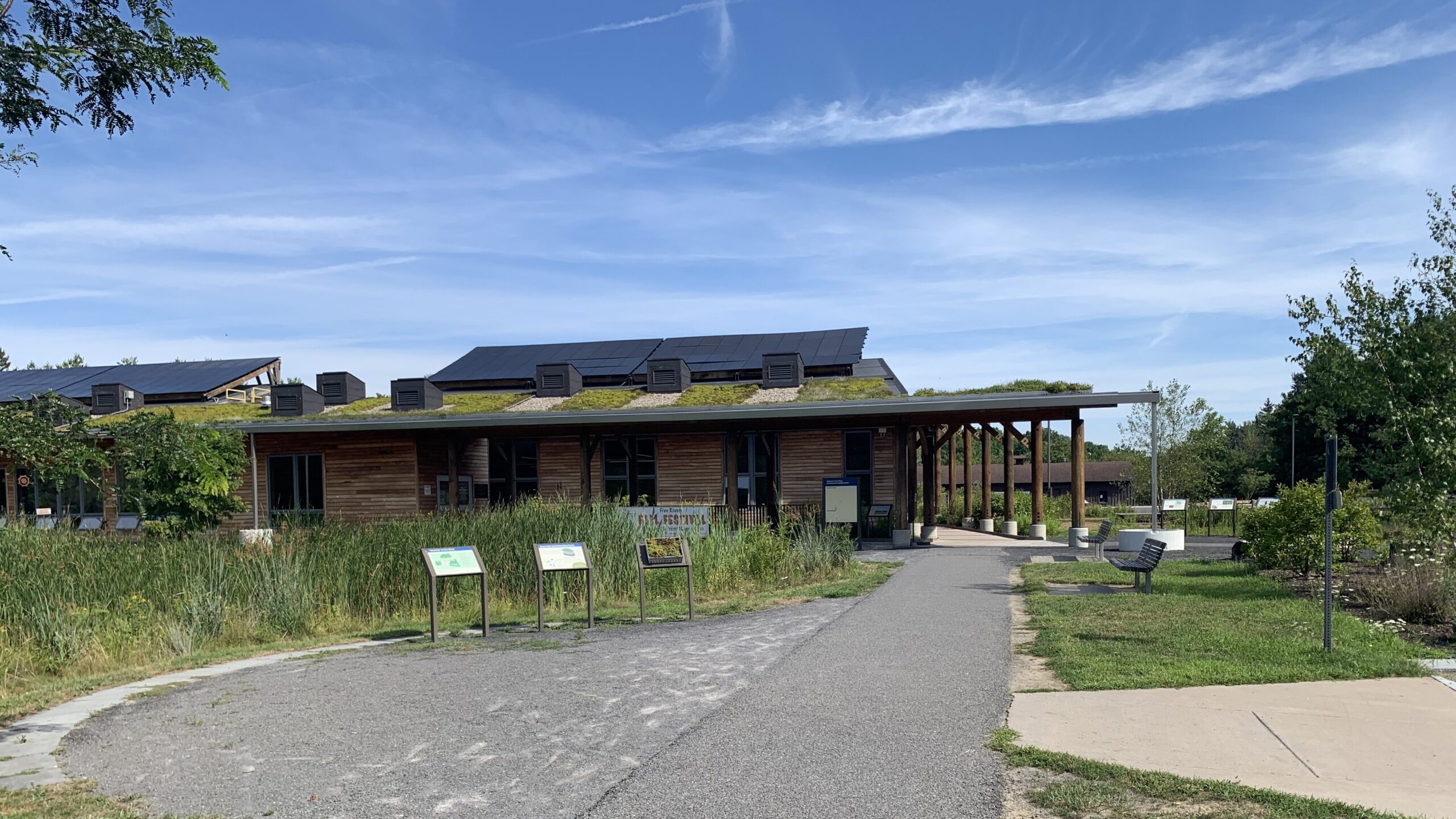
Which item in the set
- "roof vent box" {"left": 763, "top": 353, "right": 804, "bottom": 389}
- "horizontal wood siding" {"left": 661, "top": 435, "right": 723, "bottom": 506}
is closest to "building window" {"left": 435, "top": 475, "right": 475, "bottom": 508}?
"horizontal wood siding" {"left": 661, "top": 435, "right": 723, "bottom": 506}

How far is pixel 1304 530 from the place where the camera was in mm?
14609

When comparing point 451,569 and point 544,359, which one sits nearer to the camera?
point 451,569

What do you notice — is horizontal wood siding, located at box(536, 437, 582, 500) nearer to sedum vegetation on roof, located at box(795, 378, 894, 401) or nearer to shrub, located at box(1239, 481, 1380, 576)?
sedum vegetation on roof, located at box(795, 378, 894, 401)

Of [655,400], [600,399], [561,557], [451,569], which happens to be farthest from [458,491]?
[451,569]

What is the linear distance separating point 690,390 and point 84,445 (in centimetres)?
2299

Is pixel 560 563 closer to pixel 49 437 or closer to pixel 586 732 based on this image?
A: pixel 586 732

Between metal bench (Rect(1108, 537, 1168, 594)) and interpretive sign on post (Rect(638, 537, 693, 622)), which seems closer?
interpretive sign on post (Rect(638, 537, 693, 622))

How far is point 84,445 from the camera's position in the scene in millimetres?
6125

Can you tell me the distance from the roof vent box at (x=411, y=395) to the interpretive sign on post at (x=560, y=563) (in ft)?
60.8

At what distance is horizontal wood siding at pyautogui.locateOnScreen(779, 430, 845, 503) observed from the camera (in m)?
26.5

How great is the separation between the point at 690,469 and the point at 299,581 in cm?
1600

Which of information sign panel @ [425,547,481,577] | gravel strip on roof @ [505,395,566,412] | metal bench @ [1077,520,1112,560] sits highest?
gravel strip on roof @ [505,395,566,412]

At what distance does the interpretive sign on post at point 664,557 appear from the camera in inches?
460

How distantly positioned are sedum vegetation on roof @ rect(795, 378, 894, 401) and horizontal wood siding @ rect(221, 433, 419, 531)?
10047 mm
